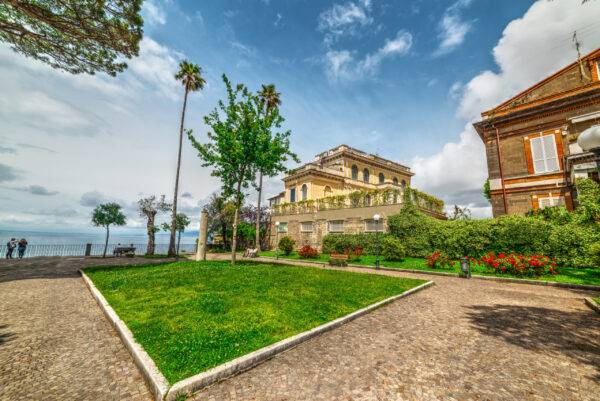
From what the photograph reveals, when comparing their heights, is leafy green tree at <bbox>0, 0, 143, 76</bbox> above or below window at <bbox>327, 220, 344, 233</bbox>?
above

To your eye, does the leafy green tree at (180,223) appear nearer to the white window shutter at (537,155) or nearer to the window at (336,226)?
the window at (336,226)

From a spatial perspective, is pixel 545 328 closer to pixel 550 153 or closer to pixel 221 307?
pixel 221 307

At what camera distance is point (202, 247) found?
17328 millimetres

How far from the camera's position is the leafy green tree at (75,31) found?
9500 mm

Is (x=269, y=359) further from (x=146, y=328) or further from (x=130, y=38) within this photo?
(x=130, y=38)

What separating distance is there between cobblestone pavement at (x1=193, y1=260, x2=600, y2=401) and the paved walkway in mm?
16

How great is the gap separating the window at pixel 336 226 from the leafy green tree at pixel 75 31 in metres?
19.3

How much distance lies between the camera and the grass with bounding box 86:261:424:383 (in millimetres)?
4012

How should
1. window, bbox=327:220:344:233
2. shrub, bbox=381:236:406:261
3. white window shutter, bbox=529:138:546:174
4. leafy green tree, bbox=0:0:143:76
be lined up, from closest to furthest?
leafy green tree, bbox=0:0:143:76 < shrub, bbox=381:236:406:261 < white window shutter, bbox=529:138:546:174 < window, bbox=327:220:344:233

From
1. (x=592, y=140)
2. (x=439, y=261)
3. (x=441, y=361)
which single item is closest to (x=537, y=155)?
(x=439, y=261)

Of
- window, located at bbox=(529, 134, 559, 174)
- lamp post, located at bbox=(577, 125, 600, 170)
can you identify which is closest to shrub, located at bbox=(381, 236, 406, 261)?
window, located at bbox=(529, 134, 559, 174)

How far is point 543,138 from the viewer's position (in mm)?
17094

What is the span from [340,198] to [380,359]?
20.3 m

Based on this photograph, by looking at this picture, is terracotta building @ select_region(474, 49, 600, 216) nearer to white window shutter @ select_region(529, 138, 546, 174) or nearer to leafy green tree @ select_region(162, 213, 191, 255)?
white window shutter @ select_region(529, 138, 546, 174)
